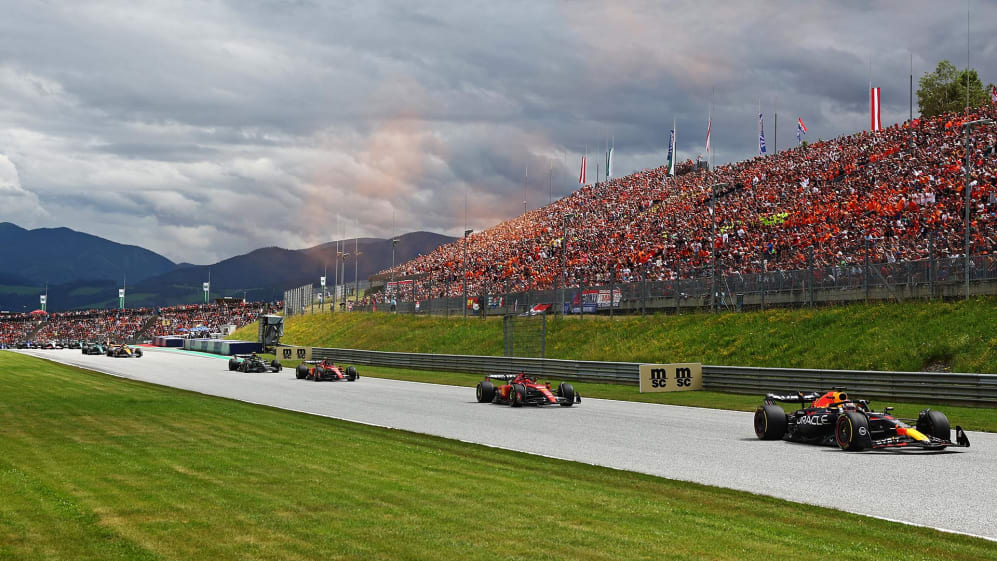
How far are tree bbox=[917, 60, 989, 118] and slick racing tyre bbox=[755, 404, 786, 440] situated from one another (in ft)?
210

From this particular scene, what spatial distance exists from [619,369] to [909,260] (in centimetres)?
990

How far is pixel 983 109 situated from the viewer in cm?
4756

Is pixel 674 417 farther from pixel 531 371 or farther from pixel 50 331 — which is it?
pixel 50 331

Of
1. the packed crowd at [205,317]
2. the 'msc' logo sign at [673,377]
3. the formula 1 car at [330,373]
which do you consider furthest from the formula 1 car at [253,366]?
the packed crowd at [205,317]

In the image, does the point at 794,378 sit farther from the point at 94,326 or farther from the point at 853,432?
the point at 94,326

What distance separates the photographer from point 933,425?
45.9 ft

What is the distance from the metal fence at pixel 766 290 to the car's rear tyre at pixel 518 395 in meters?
14.2

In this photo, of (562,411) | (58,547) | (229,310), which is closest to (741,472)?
(58,547)

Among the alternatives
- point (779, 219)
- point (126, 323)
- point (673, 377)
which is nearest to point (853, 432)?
point (673, 377)

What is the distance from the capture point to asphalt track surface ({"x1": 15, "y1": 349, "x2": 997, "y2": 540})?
31.1 ft

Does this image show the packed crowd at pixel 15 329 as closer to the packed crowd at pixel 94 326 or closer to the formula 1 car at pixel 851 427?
the packed crowd at pixel 94 326

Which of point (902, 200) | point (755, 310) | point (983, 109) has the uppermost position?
point (983, 109)

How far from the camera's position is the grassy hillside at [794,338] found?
2661 cm

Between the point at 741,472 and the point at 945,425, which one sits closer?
the point at 741,472
